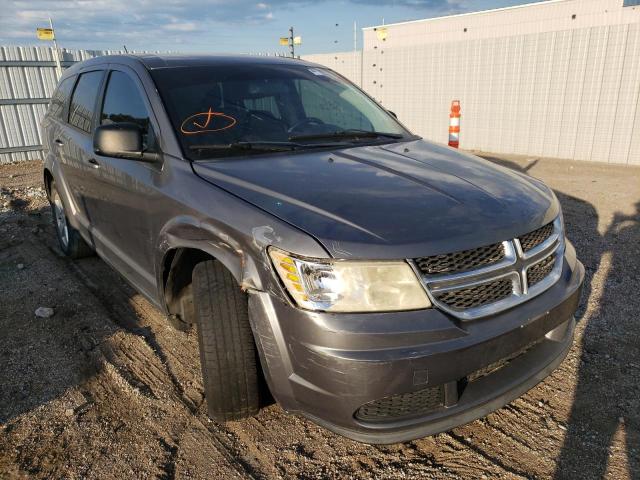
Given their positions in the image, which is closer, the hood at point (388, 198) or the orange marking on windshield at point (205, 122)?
the hood at point (388, 198)

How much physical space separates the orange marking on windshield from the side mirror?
0.24 metres

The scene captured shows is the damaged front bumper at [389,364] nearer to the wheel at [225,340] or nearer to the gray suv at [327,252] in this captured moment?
the gray suv at [327,252]

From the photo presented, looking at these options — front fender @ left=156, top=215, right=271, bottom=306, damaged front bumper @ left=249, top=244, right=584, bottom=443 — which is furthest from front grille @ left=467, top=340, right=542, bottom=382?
front fender @ left=156, top=215, right=271, bottom=306

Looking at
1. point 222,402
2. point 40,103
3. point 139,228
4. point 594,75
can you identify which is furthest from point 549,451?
point 40,103

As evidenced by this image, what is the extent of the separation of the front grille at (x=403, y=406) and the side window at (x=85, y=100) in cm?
304

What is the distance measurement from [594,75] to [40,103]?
1241 centimetres

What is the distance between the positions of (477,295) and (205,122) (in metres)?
1.74

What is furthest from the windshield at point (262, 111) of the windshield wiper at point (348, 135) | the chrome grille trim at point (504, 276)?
the chrome grille trim at point (504, 276)

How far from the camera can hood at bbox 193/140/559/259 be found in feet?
5.96

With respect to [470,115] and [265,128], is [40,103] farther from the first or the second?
[265,128]

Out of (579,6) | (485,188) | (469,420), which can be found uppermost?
(579,6)

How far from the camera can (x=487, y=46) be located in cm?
1106

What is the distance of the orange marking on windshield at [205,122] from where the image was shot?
265cm

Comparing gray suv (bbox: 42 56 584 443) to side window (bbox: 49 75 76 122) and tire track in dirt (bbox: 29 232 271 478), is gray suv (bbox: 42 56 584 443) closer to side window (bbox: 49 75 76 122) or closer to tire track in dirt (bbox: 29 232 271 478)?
tire track in dirt (bbox: 29 232 271 478)
